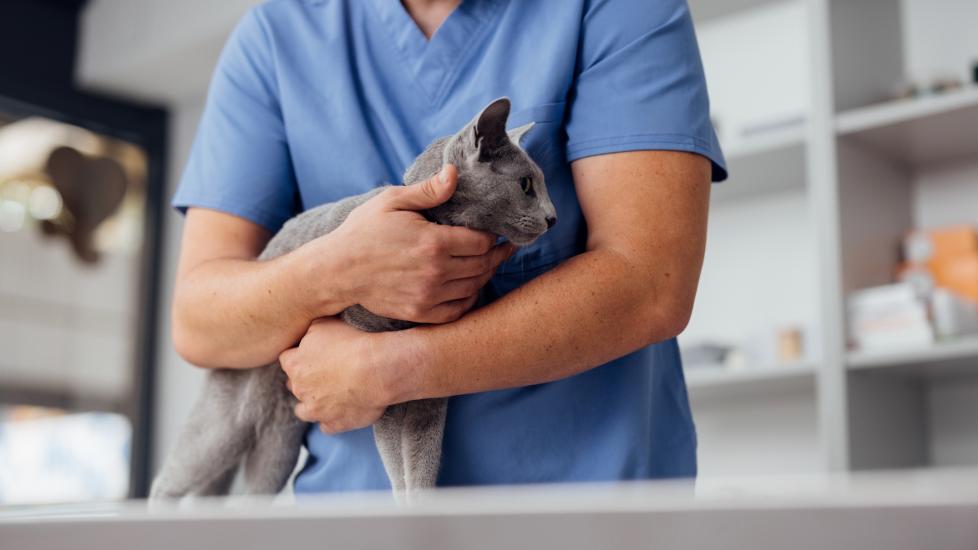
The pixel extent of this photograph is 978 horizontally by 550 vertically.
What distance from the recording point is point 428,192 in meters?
0.91

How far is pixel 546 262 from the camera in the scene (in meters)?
1.02

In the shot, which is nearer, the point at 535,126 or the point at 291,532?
the point at 291,532

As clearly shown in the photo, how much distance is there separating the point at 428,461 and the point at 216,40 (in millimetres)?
2942

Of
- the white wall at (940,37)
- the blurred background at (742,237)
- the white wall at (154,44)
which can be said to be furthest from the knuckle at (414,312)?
the white wall at (154,44)

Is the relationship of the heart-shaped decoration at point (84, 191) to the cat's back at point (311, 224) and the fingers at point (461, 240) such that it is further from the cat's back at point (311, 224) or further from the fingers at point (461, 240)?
the fingers at point (461, 240)

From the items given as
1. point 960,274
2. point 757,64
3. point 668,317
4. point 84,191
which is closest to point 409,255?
point 668,317

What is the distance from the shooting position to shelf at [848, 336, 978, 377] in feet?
7.25

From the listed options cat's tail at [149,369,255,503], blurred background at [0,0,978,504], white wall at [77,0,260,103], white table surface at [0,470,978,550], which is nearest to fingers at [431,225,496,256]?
cat's tail at [149,369,255,503]

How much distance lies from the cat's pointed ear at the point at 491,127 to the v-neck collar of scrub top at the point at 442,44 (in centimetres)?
16

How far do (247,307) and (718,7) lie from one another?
7.34ft

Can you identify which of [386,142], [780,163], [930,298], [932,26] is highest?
[386,142]

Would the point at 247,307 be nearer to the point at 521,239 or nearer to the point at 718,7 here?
the point at 521,239

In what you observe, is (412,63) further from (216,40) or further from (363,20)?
(216,40)

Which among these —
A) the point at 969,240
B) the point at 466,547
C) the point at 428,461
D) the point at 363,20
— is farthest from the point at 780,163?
the point at 466,547
